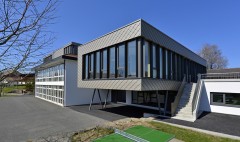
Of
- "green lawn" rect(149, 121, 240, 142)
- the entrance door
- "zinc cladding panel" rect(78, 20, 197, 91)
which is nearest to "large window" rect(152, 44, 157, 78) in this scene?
"zinc cladding panel" rect(78, 20, 197, 91)

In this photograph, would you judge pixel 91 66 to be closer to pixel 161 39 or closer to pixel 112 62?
pixel 112 62

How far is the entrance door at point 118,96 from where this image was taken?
22.7 metres

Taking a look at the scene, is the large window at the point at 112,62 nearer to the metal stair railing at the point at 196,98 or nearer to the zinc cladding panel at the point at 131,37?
the zinc cladding panel at the point at 131,37

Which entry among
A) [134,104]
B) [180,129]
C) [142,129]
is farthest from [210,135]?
[134,104]

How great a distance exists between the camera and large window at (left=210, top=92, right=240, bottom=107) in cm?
1424

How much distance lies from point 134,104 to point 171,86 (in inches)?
266

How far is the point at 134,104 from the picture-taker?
66.7ft

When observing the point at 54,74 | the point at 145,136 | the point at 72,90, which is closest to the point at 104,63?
the point at 145,136

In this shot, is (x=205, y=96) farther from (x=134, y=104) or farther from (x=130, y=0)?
(x=130, y=0)

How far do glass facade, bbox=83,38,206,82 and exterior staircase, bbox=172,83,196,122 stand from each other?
147 centimetres

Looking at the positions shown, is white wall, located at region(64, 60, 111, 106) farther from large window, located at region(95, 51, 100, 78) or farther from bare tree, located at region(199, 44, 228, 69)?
bare tree, located at region(199, 44, 228, 69)

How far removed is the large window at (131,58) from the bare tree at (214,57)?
42529 mm

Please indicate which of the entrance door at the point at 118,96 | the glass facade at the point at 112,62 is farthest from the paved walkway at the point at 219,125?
the entrance door at the point at 118,96

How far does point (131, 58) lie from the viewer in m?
11.8
